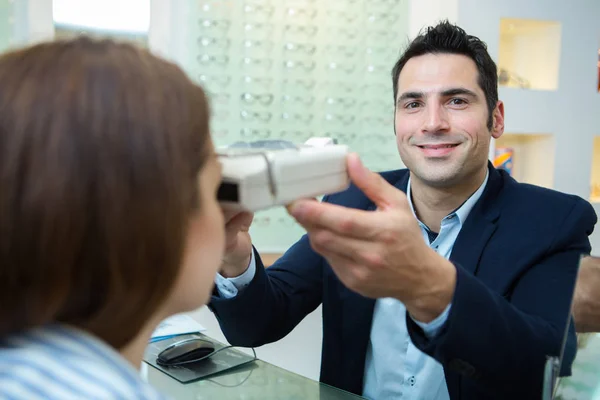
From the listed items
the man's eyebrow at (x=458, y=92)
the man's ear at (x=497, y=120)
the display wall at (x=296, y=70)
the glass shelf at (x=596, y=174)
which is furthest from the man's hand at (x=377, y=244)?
the glass shelf at (x=596, y=174)

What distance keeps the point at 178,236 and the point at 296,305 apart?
0.76 m

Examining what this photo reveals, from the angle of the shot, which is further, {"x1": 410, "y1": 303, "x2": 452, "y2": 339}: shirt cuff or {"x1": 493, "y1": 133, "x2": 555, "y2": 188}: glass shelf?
{"x1": 493, "y1": 133, "x2": 555, "y2": 188}: glass shelf

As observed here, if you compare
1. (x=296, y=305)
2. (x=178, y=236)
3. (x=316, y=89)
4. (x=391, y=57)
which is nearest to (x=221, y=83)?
(x=316, y=89)

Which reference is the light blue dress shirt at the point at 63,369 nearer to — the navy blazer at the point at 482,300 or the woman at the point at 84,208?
the woman at the point at 84,208

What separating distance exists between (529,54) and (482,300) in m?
1.58

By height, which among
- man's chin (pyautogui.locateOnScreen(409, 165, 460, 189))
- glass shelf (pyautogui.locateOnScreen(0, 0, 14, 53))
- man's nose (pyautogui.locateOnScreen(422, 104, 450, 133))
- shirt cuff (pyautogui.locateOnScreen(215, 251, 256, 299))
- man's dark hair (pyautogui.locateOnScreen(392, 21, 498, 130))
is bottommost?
shirt cuff (pyautogui.locateOnScreen(215, 251, 256, 299))

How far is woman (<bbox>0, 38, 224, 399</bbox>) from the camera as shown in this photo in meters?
0.37

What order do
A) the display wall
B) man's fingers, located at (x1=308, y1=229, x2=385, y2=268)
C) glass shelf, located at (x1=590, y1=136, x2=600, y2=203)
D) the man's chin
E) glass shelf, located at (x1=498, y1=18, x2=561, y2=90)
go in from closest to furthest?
man's fingers, located at (x1=308, y1=229, x2=385, y2=268)
the man's chin
the display wall
glass shelf, located at (x1=498, y1=18, x2=561, y2=90)
glass shelf, located at (x1=590, y1=136, x2=600, y2=203)

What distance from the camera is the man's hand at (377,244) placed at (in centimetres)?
58

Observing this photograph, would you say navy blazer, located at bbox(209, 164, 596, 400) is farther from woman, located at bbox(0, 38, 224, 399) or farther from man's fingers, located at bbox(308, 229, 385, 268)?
woman, located at bbox(0, 38, 224, 399)

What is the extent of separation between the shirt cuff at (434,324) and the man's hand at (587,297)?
0.53 feet

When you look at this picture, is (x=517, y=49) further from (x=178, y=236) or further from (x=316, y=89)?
(x=178, y=236)

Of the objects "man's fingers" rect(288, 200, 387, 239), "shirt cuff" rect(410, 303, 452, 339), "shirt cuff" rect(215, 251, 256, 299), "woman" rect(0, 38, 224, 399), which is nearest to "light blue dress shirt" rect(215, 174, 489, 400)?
"shirt cuff" rect(215, 251, 256, 299)

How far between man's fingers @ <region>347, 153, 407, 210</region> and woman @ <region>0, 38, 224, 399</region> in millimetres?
225
